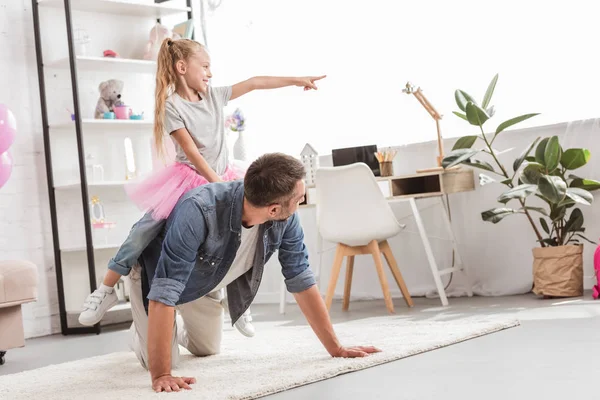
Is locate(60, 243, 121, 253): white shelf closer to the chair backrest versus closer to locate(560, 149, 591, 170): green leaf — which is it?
the chair backrest

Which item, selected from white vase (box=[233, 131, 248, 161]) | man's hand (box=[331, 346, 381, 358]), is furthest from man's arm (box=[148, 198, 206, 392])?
white vase (box=[233, 131, 248, 161])

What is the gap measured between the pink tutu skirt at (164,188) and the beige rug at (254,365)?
1.84 feet

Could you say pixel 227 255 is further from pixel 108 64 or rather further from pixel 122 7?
pixel 122 7

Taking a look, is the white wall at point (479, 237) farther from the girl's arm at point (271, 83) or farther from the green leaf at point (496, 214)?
the girl's arm at point (271, 83)

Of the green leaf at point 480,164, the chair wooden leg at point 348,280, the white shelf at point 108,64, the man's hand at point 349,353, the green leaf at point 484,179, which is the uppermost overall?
the white shelf at point 108,64

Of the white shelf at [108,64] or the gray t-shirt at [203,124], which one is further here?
the white shelf at [108,64]

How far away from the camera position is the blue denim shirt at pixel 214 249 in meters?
2.28

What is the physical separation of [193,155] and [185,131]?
115mm

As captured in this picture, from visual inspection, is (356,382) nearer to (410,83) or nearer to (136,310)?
(136,310)

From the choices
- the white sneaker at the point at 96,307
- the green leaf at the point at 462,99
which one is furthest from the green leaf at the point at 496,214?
the white sneaker at the point at 96,307

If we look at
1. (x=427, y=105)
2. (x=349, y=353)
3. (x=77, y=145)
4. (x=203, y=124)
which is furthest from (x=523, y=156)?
(x=77, y=145)

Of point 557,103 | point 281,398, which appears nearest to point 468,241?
point 557,103

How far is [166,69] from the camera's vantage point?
10.6 feet

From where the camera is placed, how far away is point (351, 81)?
5.15 metres
